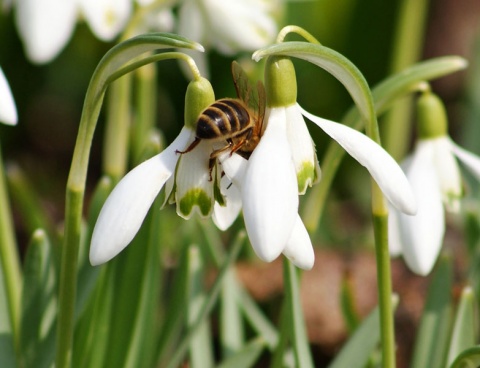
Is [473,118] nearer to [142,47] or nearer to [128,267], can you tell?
[128,267]

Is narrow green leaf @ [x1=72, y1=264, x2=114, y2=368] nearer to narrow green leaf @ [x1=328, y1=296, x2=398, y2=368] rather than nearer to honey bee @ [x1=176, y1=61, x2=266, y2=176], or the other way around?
narrow green leaf @ [x1=328, y1=296, x2=398, y2=368]

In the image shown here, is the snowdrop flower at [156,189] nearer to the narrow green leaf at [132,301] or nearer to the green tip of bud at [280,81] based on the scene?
the green tip of bud at [280,81]

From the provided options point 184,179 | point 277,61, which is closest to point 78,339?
point 184,179

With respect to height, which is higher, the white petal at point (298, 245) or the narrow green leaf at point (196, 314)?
the white petal at point (298, 245)

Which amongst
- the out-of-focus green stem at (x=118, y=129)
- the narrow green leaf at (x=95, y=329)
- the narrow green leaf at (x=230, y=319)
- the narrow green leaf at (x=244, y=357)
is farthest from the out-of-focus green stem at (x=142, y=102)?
the narrow green leaf at (x=244, y=357)

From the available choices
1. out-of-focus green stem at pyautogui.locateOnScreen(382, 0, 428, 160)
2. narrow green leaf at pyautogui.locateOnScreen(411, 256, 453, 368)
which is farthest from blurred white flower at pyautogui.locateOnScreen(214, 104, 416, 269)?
out-of-focus green stem at pyautogui.locateOnScreen(382, 0, 428, 160)

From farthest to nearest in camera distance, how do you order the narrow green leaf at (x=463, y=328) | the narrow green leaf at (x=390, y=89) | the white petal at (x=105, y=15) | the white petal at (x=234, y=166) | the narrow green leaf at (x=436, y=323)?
the white petal at (x=105, y=15)
the narrow green leaf at (x=436, y=323)
the narrow green leaf at (x=463, y=328)
the narrow green leaf at (x=390, y=89)
the white petal at (x=234, y=166)

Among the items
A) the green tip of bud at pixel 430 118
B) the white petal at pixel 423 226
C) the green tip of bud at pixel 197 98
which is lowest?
the white petal at pixel 423 226
